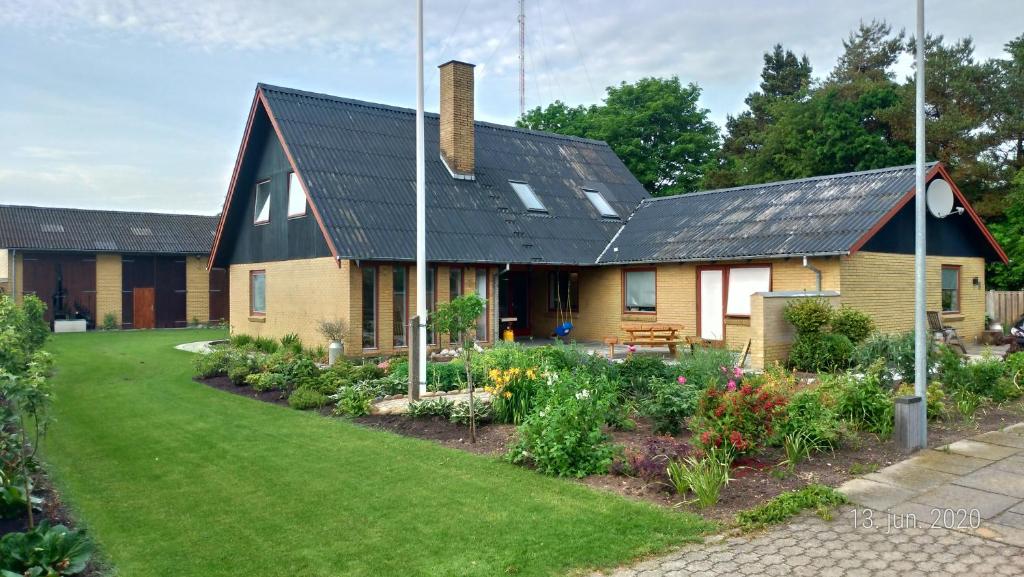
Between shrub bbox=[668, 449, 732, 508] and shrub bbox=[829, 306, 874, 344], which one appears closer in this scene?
shrub bbox=[668, 449, 732, 508]

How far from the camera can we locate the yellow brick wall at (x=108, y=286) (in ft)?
103

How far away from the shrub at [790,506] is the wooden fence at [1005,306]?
22.1 m

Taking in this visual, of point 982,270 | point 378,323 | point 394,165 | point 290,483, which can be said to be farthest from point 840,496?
point 982,270

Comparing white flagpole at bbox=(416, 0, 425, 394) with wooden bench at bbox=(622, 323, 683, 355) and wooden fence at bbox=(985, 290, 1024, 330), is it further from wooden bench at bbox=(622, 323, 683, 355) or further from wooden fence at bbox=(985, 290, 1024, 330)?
wooden fence at bbox=(985, 290, 1024, 330)

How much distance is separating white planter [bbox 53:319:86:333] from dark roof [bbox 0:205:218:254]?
3024mm

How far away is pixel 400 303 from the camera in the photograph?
18.0 metres

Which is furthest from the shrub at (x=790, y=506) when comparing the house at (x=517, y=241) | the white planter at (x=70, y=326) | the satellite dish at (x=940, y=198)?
the white planter at (x=70, y=326)

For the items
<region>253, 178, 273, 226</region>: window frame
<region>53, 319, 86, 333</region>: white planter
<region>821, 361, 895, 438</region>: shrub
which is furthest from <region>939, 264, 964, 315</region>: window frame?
<region>53, 319, 86, 333</region>: white planter

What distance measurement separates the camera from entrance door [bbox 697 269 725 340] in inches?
747

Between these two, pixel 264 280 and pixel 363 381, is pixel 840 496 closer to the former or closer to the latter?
pixel 363 381

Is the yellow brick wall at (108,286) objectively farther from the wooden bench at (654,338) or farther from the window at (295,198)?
the wooden bench at (654,338)

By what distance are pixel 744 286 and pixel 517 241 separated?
6.15 m

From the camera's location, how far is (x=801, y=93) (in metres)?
43.6

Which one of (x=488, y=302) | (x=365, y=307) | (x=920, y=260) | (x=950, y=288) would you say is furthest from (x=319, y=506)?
(x=950, y=288)
